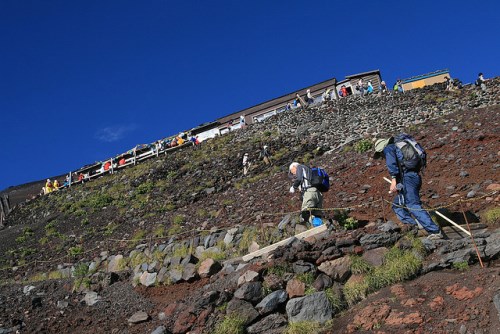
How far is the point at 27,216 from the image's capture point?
113 feet

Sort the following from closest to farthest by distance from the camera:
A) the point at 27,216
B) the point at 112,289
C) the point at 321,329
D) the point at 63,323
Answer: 1. the point at 321,329
2. the point at 63,323
3. the point at 112,289
4. the point at 27,216

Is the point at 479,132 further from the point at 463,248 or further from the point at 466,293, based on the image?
the point at 466,293

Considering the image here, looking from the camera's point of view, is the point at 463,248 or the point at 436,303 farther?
the point at 463,248

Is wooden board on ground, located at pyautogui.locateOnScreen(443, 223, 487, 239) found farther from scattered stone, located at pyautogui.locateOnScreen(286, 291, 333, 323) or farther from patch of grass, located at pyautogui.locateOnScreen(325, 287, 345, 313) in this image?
scattered stone, located at pyautogui.locateOnScreen(286, 291, 333, 323)

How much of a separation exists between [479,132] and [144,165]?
81.3ft

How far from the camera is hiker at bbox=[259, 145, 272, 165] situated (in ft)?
86.0

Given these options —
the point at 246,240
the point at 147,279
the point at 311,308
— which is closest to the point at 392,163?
the point at 311,308

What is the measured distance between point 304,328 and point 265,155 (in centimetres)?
2031

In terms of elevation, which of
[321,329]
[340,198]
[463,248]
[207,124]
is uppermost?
[207,124]

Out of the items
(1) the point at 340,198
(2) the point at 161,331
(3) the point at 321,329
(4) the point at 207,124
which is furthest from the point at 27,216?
(3) the point at 321,329

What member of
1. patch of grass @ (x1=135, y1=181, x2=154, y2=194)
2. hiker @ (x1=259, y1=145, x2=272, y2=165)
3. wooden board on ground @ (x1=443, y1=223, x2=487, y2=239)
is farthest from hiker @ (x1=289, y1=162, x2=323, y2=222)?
patch of grass @ (x1=135, y1=181, x2=154, y2=194)

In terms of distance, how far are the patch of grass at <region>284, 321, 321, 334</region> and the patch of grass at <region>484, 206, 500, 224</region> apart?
3.96 meters

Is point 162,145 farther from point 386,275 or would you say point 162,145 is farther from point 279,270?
point 386,275

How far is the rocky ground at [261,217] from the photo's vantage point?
675 cm
